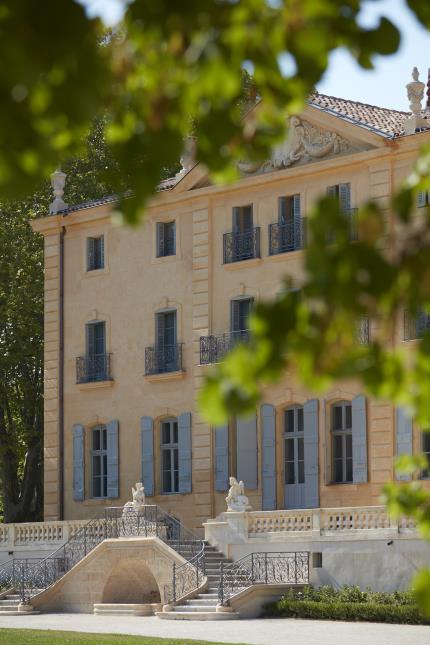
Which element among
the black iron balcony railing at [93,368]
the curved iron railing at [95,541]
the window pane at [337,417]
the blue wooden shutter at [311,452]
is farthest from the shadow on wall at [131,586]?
the black iron balcony railing at [93,368]

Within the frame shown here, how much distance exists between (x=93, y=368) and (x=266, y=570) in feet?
34.4

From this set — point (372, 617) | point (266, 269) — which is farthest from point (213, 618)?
point (266, 269)

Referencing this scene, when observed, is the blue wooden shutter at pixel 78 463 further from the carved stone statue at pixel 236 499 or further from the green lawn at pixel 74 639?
the green lawn at pixel 74 639

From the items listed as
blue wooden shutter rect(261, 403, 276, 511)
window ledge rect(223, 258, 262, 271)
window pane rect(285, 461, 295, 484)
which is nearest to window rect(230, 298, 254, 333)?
window ledge rect(223, 258, 262, 271)

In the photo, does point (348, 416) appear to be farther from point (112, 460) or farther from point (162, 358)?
point (112, 460)

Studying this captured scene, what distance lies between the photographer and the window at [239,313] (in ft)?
118

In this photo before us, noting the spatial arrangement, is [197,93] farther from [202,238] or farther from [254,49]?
[202,238]

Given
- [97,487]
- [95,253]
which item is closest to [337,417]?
[97,487]

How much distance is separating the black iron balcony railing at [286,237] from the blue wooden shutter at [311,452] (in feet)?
12.9

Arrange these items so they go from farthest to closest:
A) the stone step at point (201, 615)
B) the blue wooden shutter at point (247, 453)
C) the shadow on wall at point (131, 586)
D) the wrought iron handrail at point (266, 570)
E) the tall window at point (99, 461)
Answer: the tall window at point (99, 461)
the blue wooden shutter at point (247, 453)
the shadow on wall at point (131, 586)
the wrought iron handrail at point (266, 570)
the stone step at point (201, 615)

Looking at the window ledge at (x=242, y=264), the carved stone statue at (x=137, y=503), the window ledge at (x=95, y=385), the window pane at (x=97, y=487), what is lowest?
the carved stone statue at (x=137, y=503)

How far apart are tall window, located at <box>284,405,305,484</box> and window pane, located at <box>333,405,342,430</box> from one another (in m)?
0.92

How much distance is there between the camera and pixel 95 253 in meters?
40.2

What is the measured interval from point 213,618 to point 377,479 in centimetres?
579
